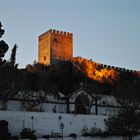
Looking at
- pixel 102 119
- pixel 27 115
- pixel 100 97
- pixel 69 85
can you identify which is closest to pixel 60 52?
pixel 69 85

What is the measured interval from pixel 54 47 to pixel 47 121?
159 ft

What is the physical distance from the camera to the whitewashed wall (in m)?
40.2

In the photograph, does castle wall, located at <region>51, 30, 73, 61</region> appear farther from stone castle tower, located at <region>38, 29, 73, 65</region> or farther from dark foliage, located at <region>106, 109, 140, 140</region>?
dark foliage, located at <region>106, 109, 140, 140</region>

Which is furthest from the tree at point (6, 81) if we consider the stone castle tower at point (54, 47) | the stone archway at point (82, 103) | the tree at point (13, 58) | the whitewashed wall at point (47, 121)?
the stone castle tower at point (54, 47)

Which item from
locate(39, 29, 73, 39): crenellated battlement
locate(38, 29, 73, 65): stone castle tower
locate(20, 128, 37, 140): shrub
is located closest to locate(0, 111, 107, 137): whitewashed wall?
locate(20, 128, 37, 140): shrub

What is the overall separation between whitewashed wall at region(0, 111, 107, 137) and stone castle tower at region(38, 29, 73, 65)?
4142 centimetres

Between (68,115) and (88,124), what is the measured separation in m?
2.88

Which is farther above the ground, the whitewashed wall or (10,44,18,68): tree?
(10,44,18,68): tree

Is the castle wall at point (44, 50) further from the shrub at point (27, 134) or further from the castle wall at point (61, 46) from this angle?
the shrub at point (27, 134)

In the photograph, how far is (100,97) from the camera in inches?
2276

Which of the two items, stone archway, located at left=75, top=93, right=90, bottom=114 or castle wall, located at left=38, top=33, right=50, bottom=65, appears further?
castle wall, located at left=38, top=33, right=50, bottom=65

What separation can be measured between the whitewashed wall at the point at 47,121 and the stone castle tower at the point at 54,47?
41.4 metres

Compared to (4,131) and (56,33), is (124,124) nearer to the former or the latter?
(4,131)

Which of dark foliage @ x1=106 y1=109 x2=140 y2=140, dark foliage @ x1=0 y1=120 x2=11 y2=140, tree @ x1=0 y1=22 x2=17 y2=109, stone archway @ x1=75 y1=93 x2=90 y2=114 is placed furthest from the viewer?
stone archway @ x1=75 y1=93 x2=90 y2=114
